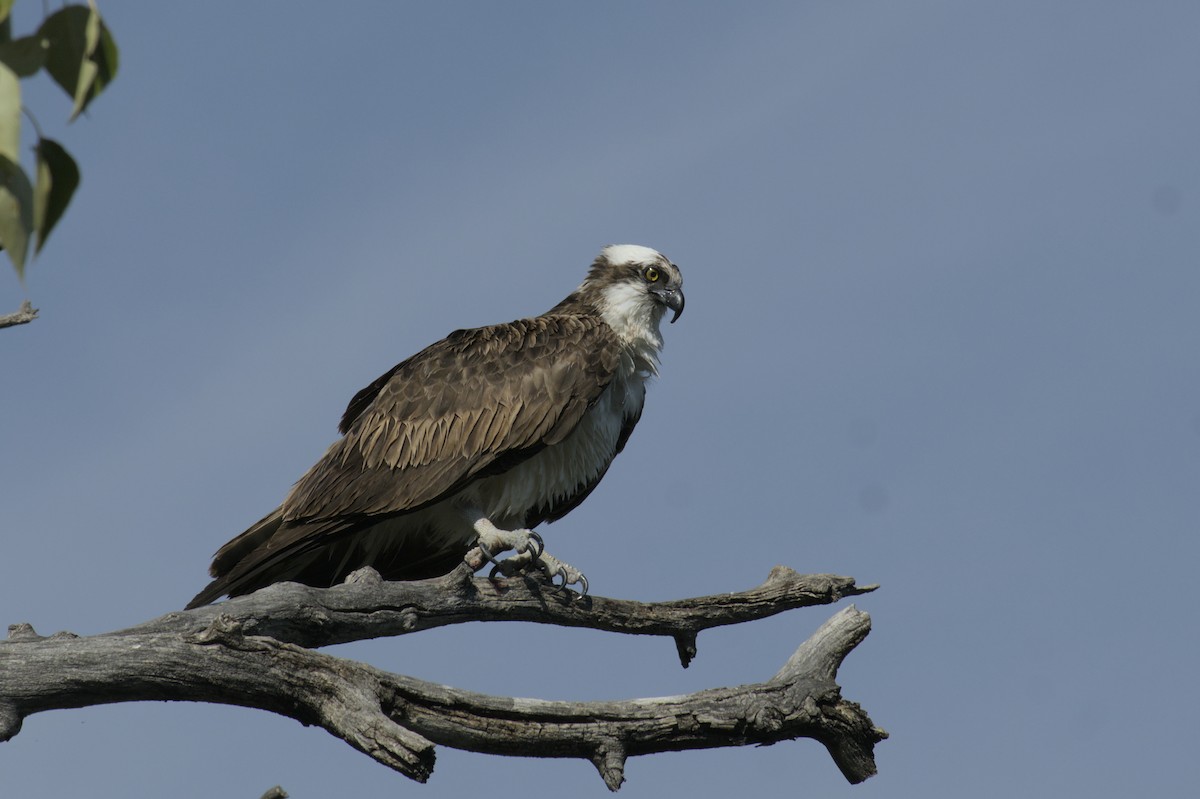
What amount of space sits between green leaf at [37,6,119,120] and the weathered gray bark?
11.3 feet

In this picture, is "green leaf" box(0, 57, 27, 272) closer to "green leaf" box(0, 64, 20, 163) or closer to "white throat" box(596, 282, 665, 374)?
"green leaf" box(0, 64, 20, 163)

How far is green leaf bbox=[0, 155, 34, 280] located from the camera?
7.99 ft

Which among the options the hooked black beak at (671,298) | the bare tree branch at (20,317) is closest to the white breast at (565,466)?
the hooked black beak at (671,298)

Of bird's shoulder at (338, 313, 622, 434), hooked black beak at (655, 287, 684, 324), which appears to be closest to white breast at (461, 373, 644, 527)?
bird's shoulder at (338, 313, 622, 434)

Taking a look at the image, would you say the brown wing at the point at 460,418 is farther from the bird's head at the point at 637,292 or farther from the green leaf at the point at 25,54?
the green leaf at the point at 25,54

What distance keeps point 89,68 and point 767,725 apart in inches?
193

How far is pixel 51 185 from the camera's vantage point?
255cm

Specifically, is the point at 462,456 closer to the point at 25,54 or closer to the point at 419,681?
the point at 419,681

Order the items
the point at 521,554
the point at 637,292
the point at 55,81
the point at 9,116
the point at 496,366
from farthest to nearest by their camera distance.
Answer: the point at 637,292, the point at 496,366, the point at 521,554, the point at 55,81, the point at 9,116

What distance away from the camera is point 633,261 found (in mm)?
10070

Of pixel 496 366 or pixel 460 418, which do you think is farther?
pixel 496 366

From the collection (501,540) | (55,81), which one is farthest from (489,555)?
(55,81)

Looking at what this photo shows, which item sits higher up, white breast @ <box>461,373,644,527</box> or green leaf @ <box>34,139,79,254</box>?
white breast @ <box>461,373,644,527</box>

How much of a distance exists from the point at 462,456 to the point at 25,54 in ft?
20.3
